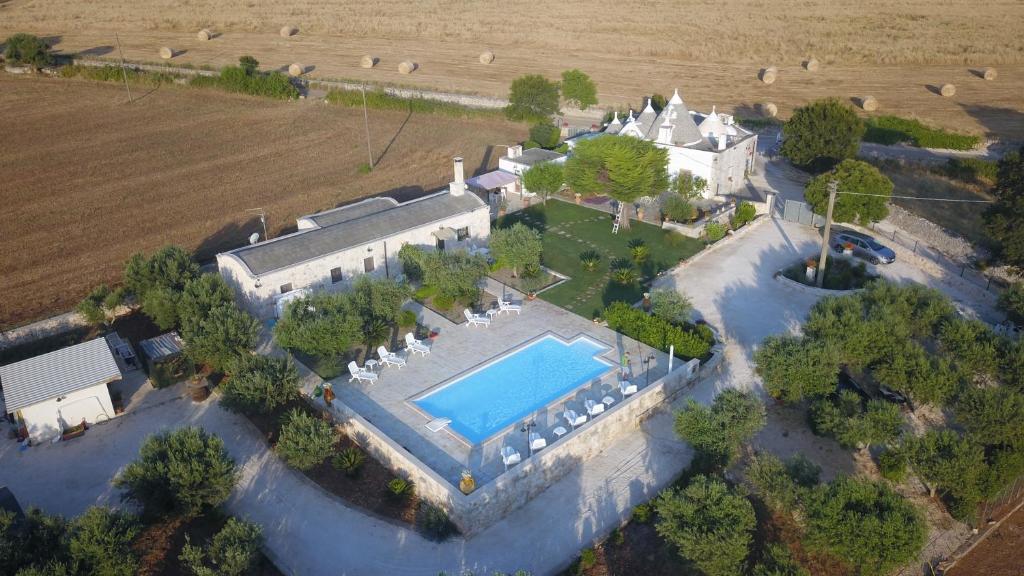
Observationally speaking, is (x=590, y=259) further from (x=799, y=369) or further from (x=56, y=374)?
(x=56, y=374)

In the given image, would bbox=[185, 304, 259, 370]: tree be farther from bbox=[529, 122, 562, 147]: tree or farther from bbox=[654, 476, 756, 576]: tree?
bbox=[529, 122, 562, 147]: tree

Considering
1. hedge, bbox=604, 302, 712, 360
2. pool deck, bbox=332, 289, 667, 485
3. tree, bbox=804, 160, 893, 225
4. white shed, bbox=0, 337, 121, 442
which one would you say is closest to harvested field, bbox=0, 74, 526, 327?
white shed, bbox=0, 337, 121, 442

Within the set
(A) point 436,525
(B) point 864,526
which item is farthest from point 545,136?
(B) point 864,526

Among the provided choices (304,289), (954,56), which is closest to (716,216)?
(304,289)

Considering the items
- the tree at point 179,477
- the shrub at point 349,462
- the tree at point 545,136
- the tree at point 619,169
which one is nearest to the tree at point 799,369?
the shrub at point 349,462

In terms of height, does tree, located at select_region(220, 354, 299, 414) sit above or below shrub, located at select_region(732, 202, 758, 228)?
below

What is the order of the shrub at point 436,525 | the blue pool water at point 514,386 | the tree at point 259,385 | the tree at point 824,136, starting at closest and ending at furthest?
the shrub at point 436,525, the tree at point 259,385, the blue pool water at point 514,386, the tree at point 824,136

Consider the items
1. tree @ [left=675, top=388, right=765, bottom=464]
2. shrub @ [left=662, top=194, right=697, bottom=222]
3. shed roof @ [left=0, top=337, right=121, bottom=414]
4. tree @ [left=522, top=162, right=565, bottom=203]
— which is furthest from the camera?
tree @ [left=522, top=162, right=565, bottom=203]

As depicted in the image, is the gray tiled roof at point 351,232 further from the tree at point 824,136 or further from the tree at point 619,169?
the tree at point 824,136
